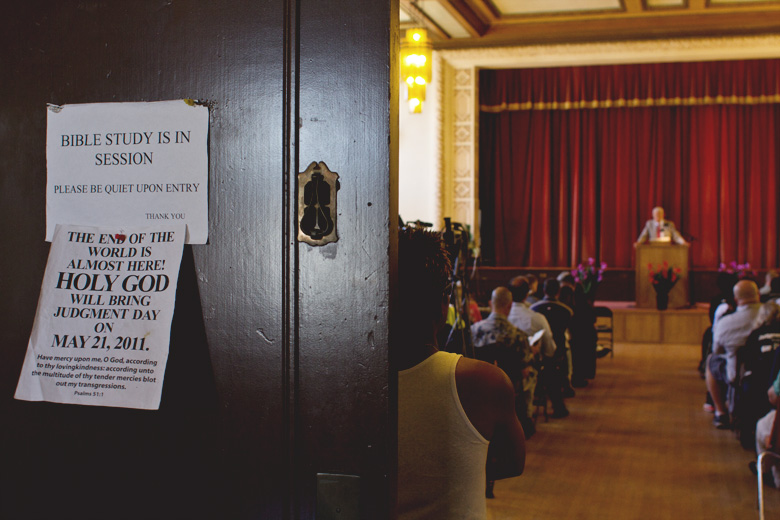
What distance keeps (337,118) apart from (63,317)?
471 millimetres

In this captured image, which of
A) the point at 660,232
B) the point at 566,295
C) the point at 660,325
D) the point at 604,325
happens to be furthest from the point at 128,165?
the point at 660,232

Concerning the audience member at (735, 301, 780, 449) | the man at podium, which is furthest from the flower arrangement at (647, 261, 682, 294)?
the audience member at (735, 301, 780, 449)

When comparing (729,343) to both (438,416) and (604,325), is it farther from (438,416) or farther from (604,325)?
(438,416)

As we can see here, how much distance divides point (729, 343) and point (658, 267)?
5532 mm

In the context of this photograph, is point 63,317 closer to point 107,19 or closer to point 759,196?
point 107,19

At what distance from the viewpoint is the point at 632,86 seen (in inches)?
492

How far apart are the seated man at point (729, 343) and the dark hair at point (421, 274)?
4.43m

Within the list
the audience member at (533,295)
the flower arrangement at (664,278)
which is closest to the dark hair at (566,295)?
the audience member at (533,295)

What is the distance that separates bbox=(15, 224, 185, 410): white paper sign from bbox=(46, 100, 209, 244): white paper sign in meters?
0.02

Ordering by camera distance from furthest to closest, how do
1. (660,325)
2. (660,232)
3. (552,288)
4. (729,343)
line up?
(660,232)
(660,325)
(552,288)
(729,343)

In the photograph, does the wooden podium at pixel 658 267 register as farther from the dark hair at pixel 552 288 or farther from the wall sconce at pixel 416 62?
the dark hair at pixel 552 288

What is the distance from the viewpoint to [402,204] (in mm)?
11852

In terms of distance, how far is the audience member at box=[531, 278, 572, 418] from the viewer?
234 inches

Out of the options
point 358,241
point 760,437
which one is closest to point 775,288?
point 760,437
